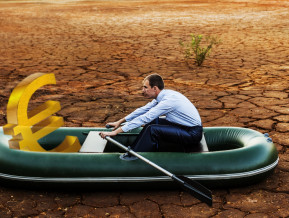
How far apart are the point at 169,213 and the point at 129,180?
41cm

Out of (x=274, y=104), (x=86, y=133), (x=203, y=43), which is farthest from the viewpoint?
(x=203, y=43)

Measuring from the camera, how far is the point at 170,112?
3570 mm

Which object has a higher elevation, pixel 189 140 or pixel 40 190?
pixel 189 140

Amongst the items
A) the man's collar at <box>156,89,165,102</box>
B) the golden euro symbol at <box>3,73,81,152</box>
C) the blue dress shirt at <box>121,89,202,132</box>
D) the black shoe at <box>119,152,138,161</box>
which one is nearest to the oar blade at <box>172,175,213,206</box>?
the black shoe at <box>119,152,138,161</box>

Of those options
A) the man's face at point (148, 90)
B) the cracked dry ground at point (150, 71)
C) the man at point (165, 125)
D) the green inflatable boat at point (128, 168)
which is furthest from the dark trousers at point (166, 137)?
the cracked dry ground at point (150, 71)

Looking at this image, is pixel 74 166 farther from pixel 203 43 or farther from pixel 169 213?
pixel 203 43

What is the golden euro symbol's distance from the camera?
3445mm

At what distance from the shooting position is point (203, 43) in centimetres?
1021

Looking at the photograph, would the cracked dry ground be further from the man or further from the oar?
the man

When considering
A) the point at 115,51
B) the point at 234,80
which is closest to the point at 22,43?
the point at 115,51

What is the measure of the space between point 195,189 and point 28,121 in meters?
1.55

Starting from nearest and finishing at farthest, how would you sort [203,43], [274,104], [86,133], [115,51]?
[86,133] < [274,104] < [115,51] < [203,43]

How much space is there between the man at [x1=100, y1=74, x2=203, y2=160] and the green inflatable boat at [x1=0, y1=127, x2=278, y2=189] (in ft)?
0.63

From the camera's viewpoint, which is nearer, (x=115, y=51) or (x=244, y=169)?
(x=244, y=169)
